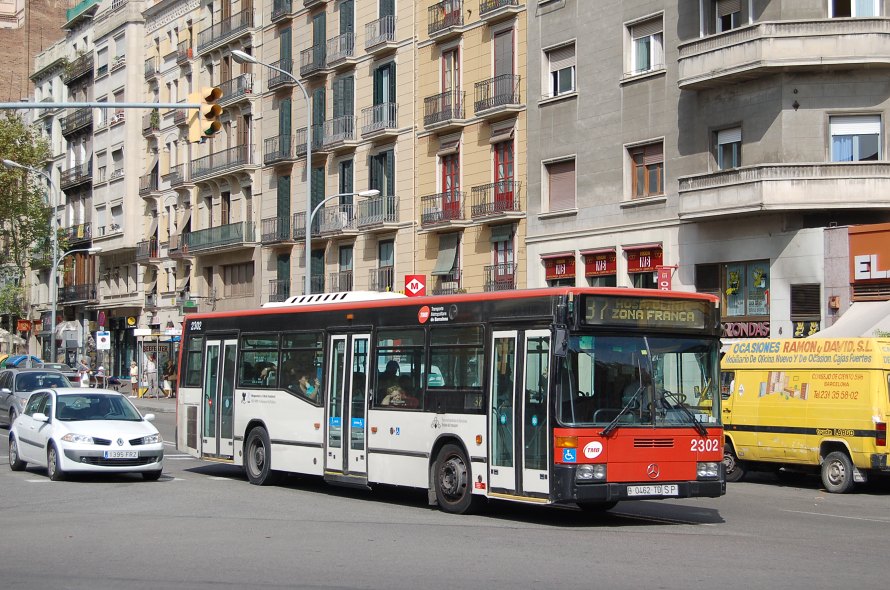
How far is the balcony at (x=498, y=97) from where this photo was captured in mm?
39125

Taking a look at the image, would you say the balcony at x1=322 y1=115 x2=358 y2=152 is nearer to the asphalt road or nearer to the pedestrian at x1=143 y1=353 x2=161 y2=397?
the pedestrian at x1=143 y1=353 x2=161 y2=397

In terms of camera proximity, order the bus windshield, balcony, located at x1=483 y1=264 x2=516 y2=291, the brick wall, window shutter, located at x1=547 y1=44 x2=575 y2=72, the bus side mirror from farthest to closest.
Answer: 1. the brick wall
2. balcony, located at x1=483 y1=264 x2=516 y2=291
3. window shutter, located at x1=547 y1=44 x2=575 y2=72
4. the bus windshield
5. the bus side mirror

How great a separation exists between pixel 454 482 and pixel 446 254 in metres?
26.4

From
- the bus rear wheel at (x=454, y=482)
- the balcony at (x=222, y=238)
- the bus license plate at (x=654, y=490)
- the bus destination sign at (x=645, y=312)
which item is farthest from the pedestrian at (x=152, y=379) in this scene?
the bus license plate at (x=654, y=490)

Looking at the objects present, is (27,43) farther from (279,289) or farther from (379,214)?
(379,214)

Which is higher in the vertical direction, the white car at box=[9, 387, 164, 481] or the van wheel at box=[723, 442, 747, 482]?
the white car at box=[9, 387, 164, 481]

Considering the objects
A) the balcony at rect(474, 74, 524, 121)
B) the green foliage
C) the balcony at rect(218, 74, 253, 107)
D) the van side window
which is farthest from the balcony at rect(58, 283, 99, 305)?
the van side window

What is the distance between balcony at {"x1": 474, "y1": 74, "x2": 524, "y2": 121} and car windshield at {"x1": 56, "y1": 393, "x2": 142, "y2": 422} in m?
20.4

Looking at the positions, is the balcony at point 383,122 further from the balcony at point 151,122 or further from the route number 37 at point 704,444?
the route number 37 at point 704,444

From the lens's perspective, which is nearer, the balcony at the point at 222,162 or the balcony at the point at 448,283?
the balcony at the point at 448,283

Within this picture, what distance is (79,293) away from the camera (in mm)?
78062

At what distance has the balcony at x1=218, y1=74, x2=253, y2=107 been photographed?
56.2 metres

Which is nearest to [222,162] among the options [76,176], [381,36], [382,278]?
[381,36]

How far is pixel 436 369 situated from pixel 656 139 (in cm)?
1834
